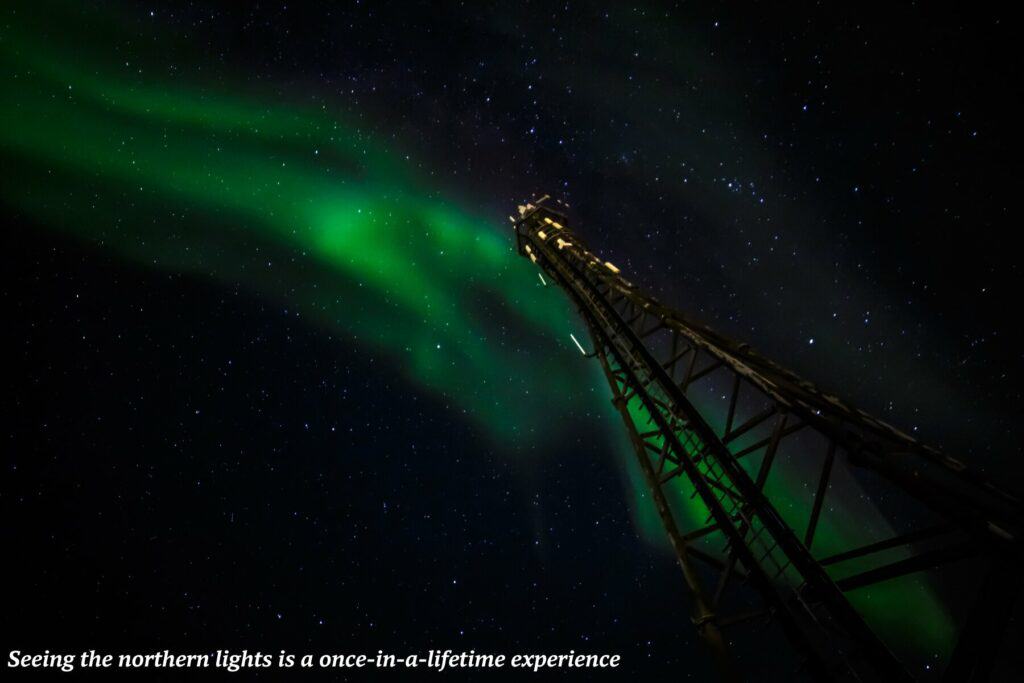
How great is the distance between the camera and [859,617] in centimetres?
351

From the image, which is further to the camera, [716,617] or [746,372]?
[746,372]

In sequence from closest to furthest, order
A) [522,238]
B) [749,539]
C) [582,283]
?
[749,539] < [582,283] < [522,238]

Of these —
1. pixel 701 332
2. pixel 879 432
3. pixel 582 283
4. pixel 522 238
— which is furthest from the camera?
pixel 522 238

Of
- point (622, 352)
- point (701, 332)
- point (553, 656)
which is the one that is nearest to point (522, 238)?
point (622, 352)

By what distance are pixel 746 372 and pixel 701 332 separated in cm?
126

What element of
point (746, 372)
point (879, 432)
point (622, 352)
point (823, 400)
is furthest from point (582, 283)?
point (879, 432)

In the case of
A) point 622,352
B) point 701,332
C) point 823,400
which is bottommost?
point 823,400

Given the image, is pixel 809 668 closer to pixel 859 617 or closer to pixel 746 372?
pixel 859 617

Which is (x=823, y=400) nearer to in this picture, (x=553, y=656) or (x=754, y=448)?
(x=754, y=448)

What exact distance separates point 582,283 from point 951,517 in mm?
7079

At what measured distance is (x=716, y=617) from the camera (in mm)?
4102

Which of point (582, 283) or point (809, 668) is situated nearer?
point (809, 668)

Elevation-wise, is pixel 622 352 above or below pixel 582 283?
below

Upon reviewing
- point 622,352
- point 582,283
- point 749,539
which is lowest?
point 749,539
